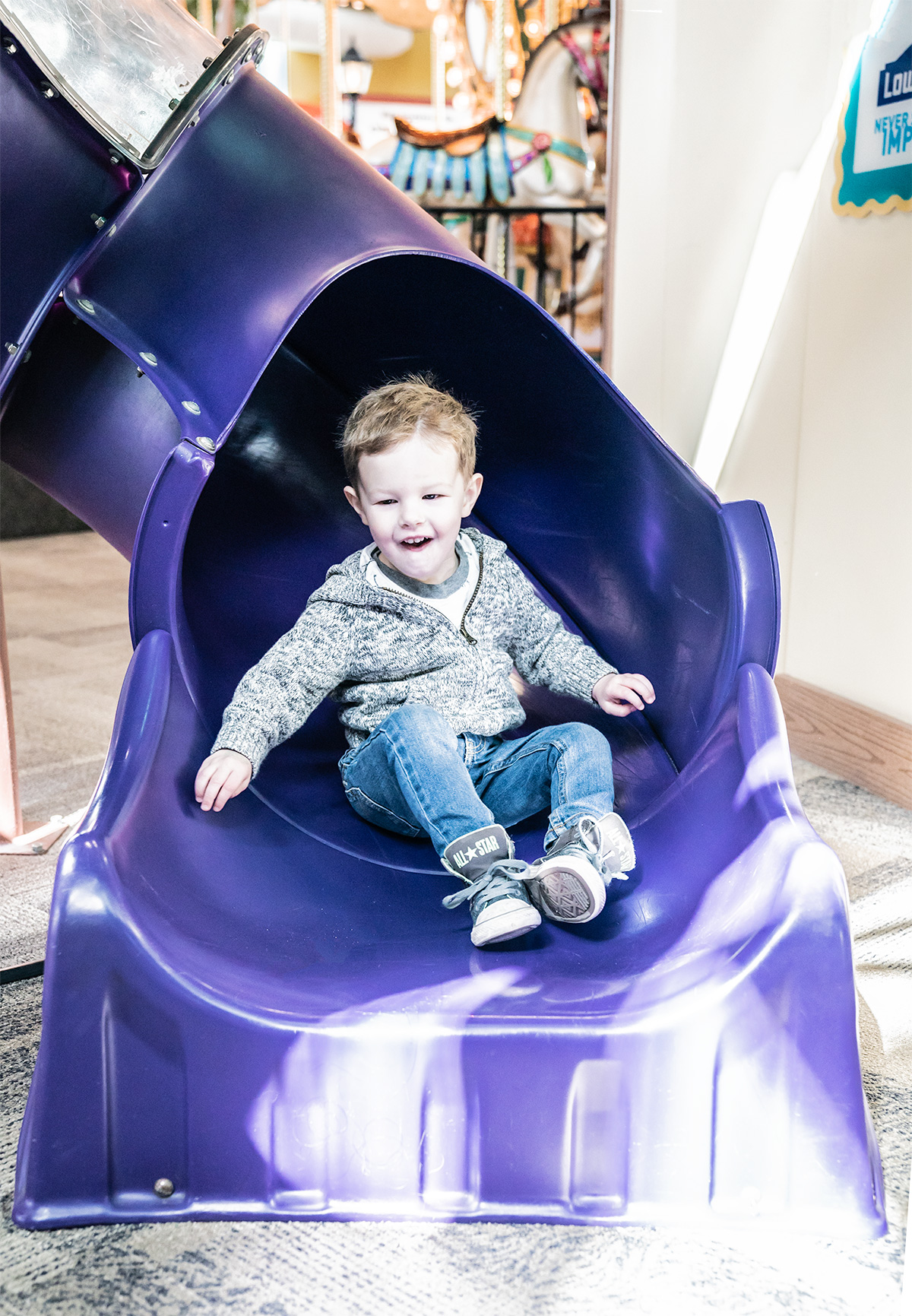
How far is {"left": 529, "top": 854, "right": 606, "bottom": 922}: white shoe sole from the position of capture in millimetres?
949

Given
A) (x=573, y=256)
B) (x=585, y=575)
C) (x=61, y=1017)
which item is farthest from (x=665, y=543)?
(x=573, y=256)

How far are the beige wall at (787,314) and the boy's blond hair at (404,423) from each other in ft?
2.43

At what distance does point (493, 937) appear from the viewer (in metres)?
0.94

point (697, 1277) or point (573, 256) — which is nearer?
point (697, 1277)

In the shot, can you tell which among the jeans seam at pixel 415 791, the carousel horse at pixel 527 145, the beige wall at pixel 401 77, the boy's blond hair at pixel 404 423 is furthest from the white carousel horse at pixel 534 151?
the jeans seam at pixel 415 791

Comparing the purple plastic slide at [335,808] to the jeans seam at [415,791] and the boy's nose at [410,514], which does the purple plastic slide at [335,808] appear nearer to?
the jeans seam at [415,791]

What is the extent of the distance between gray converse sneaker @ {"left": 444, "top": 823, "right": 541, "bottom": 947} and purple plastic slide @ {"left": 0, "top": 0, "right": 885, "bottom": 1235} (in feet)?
0.10

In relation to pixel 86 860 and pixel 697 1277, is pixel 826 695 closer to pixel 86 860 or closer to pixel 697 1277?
pixel 697 1277

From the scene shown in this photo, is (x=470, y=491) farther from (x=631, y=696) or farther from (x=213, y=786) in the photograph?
(x=213, y=786)

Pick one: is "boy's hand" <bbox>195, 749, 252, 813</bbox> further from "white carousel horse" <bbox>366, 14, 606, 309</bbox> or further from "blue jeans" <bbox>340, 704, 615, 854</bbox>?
"white carousel horse" <bbox>366, 14, 606, 309</bbox>

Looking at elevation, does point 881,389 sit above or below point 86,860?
above

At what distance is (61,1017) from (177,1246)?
18 centimetres

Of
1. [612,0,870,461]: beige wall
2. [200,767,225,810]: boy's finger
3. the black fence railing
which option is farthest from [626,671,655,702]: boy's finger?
the black fence railing

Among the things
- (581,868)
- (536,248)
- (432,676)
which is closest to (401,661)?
(432,676)
